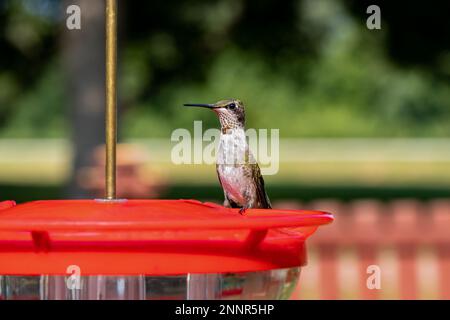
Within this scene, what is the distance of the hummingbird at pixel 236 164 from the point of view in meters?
3.57

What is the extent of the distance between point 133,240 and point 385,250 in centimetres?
669

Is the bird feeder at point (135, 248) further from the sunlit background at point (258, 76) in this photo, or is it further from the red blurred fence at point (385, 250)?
the red blurred fence at point (385, 250)

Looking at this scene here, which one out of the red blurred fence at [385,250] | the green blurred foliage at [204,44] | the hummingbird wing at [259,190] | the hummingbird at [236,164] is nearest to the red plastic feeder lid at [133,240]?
the hummingbird at [236,164]

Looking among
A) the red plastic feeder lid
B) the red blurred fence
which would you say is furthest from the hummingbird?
the red blurred fence

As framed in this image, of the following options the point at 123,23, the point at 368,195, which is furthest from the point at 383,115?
Answer: the point at 123,23

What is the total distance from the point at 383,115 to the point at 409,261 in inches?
1127

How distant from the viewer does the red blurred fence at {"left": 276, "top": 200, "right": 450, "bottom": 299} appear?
8492 millimetres

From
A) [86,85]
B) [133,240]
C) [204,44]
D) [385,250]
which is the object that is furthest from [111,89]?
[204,44]

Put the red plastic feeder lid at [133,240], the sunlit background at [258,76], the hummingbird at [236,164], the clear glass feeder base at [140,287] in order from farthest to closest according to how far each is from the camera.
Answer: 1. the sunlit background at [258,76]
2. the hummingbird at [236,164]
3. the clear glass feeder base at [140,287]
4. the red plastic feeder lid at [133,240]

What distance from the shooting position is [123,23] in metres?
13.5

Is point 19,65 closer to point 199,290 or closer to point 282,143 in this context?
point 199,290

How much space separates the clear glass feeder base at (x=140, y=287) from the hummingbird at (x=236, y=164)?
1.24 meters

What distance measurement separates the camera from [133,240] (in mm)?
2004

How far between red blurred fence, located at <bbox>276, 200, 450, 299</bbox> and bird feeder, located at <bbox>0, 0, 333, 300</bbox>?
628cm
